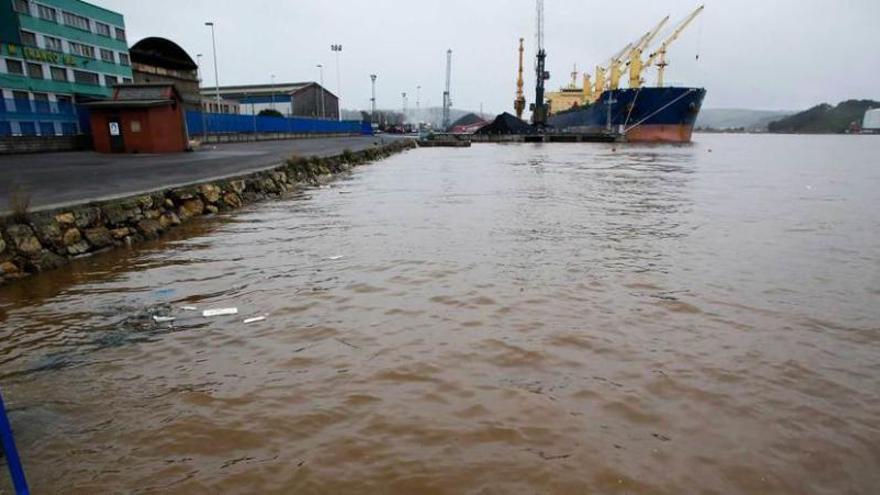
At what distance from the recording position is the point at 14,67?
4769 cm

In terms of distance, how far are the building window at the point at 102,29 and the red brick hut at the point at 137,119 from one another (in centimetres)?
4357

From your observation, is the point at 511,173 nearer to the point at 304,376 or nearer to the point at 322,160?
the point at 322,160

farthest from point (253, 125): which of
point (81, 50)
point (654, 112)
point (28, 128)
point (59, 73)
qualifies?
point (654, 112)

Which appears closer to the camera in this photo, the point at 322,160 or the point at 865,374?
the point at 865,374

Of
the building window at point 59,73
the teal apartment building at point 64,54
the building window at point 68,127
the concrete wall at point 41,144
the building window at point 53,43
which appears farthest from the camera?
the building window at point 59,73

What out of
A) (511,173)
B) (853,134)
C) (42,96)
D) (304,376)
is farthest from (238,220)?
(853,134)

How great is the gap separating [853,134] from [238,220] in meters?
219

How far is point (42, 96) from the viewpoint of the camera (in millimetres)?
50906

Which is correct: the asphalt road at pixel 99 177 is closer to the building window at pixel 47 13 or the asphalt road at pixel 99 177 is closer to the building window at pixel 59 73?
the building window at pixel 59 73

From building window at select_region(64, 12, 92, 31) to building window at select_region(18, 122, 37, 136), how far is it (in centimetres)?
3260

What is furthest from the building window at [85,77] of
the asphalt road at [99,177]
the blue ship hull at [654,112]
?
the blue ship hull at [654,112]

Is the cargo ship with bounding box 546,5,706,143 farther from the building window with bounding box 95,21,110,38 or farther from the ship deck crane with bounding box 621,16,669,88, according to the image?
the building window with bounding box 95,21,110,38

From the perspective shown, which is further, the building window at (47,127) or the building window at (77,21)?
the building window at (77,21)

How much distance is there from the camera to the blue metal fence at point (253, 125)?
3800 centimetres
